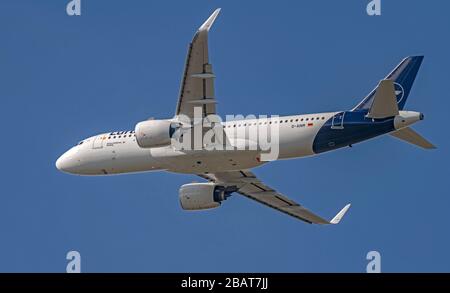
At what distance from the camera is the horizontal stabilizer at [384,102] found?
48.7 m

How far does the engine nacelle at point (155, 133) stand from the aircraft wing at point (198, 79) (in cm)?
105

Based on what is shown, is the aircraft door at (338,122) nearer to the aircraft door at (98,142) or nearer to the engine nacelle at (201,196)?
the engine nacelle at (201,196)

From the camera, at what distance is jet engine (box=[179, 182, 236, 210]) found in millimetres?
57031

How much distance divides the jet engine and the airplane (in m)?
1.03

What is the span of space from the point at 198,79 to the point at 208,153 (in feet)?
15.5

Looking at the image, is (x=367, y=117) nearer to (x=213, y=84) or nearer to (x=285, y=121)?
(x=285, y=121)

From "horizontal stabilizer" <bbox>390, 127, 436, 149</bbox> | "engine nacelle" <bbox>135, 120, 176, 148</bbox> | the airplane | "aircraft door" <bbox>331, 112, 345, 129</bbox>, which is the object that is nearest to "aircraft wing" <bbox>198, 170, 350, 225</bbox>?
the airplane

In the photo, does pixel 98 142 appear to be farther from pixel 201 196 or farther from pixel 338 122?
pixel 338 122

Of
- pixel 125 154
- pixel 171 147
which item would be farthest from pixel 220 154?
pixel 125 154

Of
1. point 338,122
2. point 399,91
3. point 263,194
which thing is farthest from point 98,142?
point 399,91

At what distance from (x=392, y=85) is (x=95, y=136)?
17.4 metres

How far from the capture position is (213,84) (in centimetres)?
4891

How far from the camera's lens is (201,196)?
57.1 metres

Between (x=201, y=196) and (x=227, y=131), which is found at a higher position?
(x=227, y=131)
